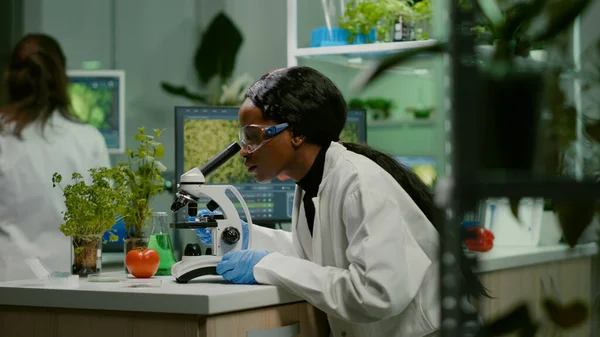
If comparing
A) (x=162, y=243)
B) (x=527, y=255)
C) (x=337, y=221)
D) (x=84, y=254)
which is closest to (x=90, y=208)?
(x=84, y=254)

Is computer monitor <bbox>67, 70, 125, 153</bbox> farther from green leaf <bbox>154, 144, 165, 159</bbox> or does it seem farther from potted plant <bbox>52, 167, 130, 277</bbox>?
potted plant <bbox>52, 167, 130, 277</bbox>

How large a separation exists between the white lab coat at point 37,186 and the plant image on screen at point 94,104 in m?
0.85

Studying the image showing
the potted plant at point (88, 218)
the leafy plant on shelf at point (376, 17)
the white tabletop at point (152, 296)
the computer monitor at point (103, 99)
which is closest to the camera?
the white tabletop at point (152, 296)

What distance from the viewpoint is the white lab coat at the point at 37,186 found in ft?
10.9

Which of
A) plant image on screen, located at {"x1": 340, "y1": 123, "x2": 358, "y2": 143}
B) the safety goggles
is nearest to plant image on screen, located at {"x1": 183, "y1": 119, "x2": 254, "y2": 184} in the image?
plant image on screen, located at {"x1": 340, "y1": 123, "x2": 358, "y2": 143}

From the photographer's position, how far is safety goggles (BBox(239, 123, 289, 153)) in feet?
7.04

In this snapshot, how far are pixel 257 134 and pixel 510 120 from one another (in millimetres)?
1521

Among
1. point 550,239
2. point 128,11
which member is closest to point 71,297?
point 550,239

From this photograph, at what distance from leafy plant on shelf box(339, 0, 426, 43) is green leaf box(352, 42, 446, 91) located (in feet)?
10.0

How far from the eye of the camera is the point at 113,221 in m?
2.30

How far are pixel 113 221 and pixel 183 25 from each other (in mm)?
3118

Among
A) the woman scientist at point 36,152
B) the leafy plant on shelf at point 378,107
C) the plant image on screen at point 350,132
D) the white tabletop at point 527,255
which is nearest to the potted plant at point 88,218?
the woman scientist at point 36,152

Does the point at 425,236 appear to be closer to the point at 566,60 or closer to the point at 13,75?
the point at 566,60

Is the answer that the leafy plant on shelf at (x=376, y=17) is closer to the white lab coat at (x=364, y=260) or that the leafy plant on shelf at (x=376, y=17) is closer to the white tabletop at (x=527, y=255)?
the white lab coat at (x=364, y=260)
